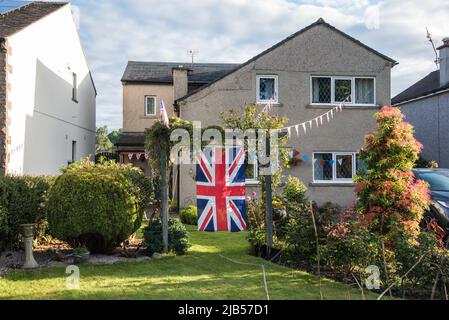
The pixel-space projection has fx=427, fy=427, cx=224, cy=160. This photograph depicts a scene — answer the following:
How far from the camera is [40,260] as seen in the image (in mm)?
8078

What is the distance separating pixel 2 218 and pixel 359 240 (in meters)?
6.43

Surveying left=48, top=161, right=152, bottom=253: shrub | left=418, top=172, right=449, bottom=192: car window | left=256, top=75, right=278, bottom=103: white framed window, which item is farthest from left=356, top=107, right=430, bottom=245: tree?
left=256, top=75, right=278, bottom=103: white framed window

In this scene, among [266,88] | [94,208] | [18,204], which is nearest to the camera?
[94,208]

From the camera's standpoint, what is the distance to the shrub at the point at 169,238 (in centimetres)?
852

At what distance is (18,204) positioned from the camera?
8.38 meters

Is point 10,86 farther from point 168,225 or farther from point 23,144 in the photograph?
point 168,225

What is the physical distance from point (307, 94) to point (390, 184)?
9507mm

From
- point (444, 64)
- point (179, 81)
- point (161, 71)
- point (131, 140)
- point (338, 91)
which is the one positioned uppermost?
point (161, 71)

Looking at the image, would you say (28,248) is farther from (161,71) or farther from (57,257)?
(161,71)

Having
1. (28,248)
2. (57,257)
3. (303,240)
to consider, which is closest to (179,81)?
(57,257)

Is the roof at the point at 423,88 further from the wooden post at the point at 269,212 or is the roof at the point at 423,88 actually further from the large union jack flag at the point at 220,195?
the large union jack flag at the point at 220,195

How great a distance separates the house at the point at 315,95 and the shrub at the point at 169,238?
7.44 metres

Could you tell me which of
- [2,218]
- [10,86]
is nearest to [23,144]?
[10,86]

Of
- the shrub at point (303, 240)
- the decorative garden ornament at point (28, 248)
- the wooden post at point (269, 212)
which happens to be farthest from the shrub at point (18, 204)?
the shrub at point (303, 240)
